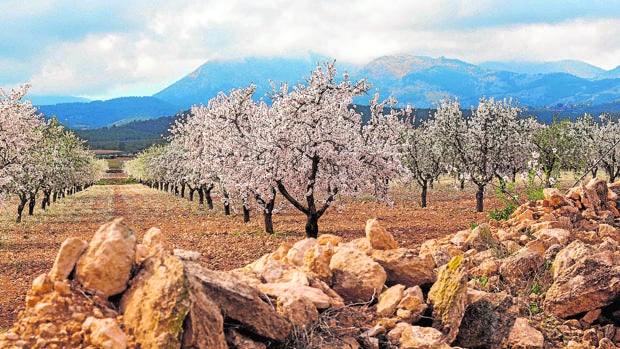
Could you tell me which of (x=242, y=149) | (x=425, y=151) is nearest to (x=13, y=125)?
(x=242, y=149)

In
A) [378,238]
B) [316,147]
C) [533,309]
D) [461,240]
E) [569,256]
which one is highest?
[316,147]

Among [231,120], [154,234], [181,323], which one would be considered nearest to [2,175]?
[231,120]

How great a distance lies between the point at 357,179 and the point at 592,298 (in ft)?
45.6

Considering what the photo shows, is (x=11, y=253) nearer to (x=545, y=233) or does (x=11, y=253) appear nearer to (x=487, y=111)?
(x=545, y=233)

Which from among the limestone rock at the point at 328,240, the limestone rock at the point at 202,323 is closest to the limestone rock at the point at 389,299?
the limestone rock at the point at 328,240

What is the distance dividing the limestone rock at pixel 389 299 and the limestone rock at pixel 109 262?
3.97 metres

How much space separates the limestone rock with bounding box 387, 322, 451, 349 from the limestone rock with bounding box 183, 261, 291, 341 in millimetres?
1657

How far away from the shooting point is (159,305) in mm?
5461

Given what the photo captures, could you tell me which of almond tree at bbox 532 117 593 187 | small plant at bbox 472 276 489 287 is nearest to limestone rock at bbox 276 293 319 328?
small plant at bbox 472 276 489 287

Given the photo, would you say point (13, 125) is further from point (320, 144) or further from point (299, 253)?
point (299, 253)

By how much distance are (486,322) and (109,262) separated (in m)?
5.81

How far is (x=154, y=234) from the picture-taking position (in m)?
7.64

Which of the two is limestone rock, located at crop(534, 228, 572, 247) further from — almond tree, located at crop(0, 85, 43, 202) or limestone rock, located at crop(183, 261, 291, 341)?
almond tree, located at crop(0, 85, 43, 202)

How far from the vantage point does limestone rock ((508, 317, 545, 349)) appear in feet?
28.1
